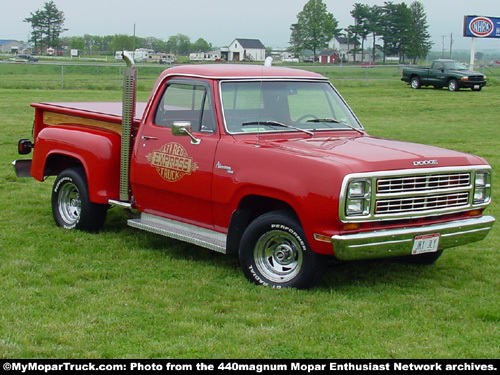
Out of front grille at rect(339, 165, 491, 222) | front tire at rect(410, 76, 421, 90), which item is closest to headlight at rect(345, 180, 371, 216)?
front grille at rect(339, 165, 491, 222)

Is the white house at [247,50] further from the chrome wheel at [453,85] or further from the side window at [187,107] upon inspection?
the chrome wheel at [453,85]

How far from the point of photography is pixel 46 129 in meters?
8.82

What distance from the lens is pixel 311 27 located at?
1172 cm

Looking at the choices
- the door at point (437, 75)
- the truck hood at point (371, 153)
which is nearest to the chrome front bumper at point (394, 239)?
the truck hood at point (371, 153)

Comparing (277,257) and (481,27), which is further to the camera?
(481,27)

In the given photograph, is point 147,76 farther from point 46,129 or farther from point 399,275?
point 399,275

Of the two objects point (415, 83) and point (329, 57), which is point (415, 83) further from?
point (329, 57)

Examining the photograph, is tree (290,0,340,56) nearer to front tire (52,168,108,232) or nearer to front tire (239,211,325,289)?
front tire (52,168,108,232)

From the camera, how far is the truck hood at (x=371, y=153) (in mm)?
6090

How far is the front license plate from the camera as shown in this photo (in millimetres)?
6266

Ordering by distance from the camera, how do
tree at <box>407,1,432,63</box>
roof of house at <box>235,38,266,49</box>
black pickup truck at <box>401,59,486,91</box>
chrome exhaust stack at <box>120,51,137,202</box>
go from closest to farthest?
chrome exhaust stack at <box>120,51,137,202</box>, roof of house at <box>235,38,266,49</box>, black pickup truck at <box>401,59,486,91</box>, tree at <box>407,1,432,63</box>

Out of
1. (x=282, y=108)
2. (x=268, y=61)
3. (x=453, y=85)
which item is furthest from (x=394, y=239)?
(x=453, y=85)

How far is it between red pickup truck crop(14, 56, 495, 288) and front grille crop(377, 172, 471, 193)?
0.04 feet

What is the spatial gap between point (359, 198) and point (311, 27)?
6.31 m
